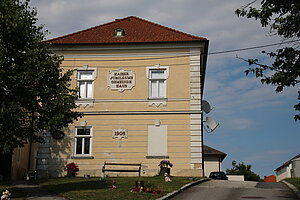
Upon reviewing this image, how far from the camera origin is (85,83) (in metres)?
26.4

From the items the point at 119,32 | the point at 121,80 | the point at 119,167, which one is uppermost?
the point at 119,32

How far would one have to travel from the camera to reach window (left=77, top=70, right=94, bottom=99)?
2622 centimetres

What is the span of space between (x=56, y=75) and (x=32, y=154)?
11386mm

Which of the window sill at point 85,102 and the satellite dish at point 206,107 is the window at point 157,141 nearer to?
the satellite dish at point 206,107

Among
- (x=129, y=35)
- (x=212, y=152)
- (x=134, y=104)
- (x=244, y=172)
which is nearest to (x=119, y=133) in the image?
(x=134, y=104)

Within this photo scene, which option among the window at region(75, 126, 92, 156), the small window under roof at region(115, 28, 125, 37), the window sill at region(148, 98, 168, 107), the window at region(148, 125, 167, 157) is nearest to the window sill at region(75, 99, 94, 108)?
the window at region(75, 126, 92, 156)

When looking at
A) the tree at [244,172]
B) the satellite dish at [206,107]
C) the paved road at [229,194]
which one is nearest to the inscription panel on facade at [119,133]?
the satellite dish at [206,107]

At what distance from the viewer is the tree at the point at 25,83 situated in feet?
47.9

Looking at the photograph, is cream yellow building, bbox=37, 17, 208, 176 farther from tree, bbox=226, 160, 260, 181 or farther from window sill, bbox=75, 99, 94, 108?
tree, bbox=226, 160, 260, 181

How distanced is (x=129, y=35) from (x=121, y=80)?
10.7 ft

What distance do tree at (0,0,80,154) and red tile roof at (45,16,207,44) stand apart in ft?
34.8

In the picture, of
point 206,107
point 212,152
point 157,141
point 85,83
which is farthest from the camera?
point 212,152

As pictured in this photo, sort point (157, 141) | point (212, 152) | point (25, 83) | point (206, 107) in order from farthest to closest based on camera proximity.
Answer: point (212, 152) → point (206, 107) → point (157, 141) → point (25, 83)

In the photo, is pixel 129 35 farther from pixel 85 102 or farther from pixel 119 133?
pixel 119 133
